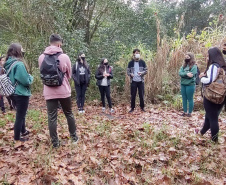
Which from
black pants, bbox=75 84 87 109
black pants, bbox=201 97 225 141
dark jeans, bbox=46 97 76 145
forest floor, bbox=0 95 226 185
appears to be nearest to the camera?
forest floor, bbox=0 95 226 185

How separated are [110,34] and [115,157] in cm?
741

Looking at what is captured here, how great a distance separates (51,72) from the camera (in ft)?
10.7

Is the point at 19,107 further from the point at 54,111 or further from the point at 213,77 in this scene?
the point at 213,77

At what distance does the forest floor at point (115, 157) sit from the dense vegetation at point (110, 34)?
3.98 m

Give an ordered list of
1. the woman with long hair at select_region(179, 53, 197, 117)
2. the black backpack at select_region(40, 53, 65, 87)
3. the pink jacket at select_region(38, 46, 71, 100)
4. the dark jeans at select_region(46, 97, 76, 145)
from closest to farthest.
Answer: the black backpack at select_region(40, 53, 65, 87) < the pink jacket at select_region(38, 46, 71, 100) < the dark jeans at select_region(46, 97, 76, 145) < the woman with long hair at select_region(179, 53, 197, 117)

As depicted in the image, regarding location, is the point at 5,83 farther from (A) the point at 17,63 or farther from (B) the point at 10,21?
(B) the point at 10,21

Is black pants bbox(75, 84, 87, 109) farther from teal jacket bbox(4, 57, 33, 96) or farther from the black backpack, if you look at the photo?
the black backpack

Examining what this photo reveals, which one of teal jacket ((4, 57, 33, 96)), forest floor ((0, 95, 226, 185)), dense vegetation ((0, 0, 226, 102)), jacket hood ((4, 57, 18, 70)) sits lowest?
forest floor ((0, 95, 226, 185))

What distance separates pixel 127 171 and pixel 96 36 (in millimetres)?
8692

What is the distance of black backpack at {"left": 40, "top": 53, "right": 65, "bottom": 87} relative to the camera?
10.7 feet

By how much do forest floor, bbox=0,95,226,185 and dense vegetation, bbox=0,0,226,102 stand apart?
13.1ft

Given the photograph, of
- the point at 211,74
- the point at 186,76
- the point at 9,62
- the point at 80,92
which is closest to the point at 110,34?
the point at 80,92

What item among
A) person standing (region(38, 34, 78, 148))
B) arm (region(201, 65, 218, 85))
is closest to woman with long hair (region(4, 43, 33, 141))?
person standing (region(38, 34, 78, 148))

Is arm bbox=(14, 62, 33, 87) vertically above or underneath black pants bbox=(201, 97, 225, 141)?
above
